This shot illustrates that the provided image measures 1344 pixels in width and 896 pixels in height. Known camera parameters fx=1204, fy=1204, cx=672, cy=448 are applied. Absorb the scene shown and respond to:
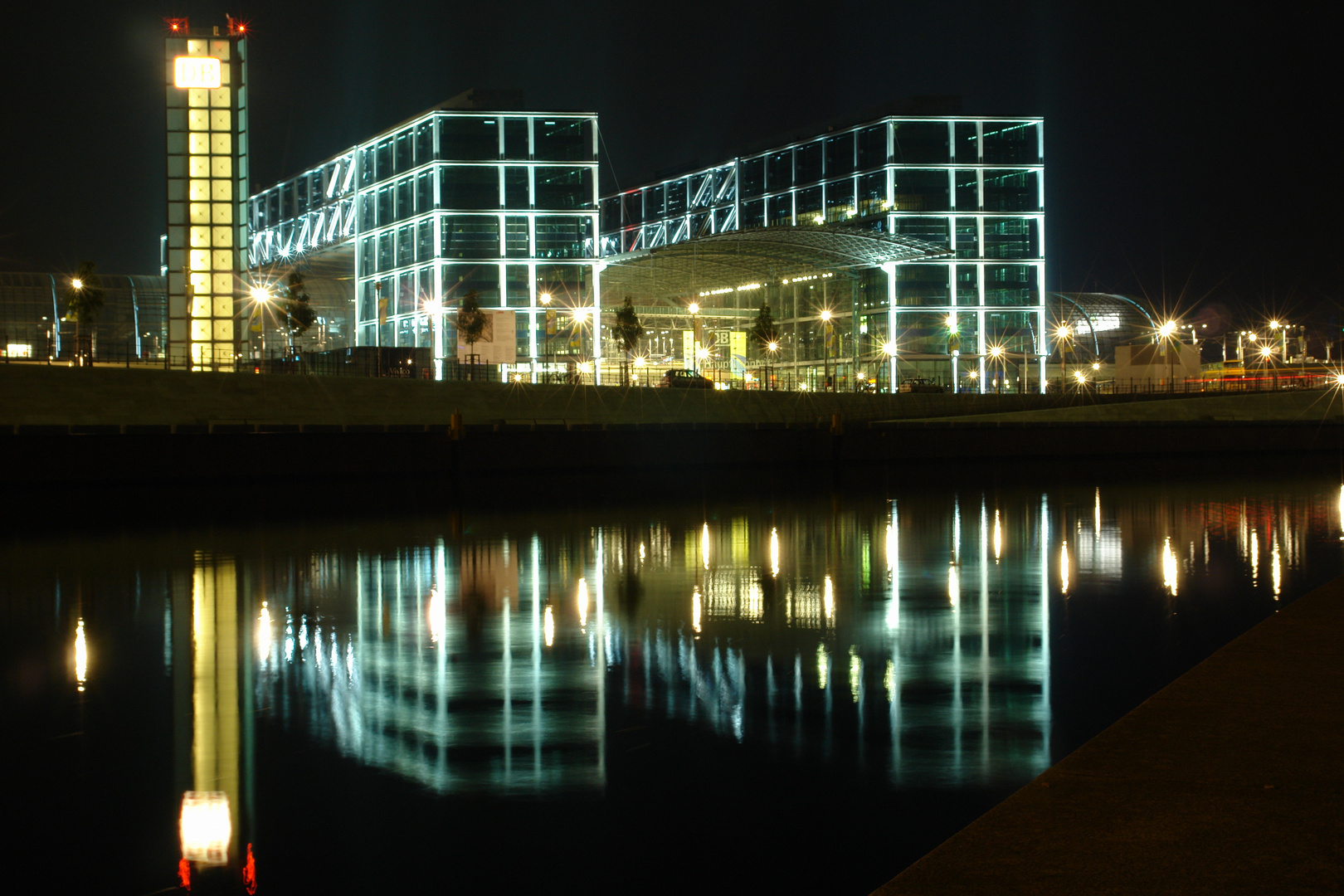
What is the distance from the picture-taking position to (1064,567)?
16875 millimetres

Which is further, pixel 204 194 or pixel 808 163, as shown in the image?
pixel 808 163

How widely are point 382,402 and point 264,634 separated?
38.8 meters

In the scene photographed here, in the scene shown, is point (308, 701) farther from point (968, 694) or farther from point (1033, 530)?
point (1033, 530)

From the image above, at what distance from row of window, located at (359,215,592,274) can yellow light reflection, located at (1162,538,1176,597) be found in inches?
2672

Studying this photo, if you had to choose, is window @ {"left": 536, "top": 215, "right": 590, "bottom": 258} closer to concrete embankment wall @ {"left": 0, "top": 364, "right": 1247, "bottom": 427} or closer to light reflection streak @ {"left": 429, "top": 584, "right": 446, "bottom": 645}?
concrete embankment wall @ {"left": 0, "top": 364, "right": 1247, "bottom": 427}

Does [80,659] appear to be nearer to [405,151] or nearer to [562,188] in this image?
[562,188]

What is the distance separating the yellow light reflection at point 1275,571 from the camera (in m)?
15.1

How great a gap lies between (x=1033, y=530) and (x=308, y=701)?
16022 mm

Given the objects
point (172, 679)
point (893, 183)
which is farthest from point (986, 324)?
point (172, 679)

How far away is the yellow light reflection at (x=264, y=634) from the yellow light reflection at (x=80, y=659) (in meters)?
1.42

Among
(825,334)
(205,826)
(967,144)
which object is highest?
(967,144)

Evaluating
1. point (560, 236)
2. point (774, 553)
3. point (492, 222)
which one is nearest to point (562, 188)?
point (560, 236)

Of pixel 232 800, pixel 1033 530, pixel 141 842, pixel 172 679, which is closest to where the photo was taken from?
pixel 141 842

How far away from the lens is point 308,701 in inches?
353
